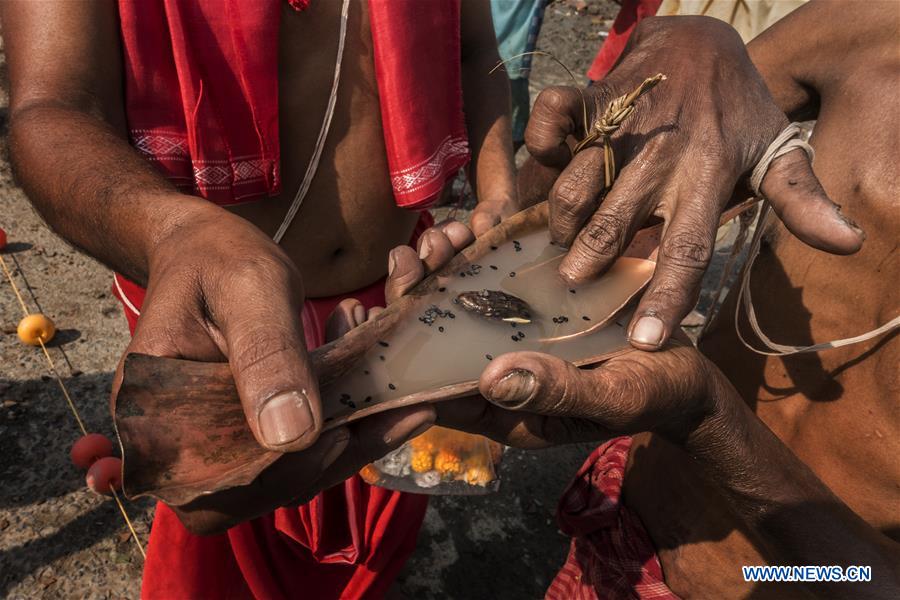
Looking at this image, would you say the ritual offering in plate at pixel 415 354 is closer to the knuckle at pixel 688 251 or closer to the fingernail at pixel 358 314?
the fingernail at pixel 358 314

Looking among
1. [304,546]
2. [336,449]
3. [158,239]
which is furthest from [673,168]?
[304,546]

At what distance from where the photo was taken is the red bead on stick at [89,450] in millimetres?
3031

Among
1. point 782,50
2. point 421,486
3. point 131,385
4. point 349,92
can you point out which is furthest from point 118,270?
point 782,50

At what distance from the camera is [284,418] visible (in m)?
0.98

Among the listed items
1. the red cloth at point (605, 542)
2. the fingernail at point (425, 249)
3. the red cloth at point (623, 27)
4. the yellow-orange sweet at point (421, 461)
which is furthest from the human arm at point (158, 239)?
the red cloth at point (623, 27)

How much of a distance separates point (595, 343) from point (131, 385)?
3.51 ft

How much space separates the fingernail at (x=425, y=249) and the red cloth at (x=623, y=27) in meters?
4.10

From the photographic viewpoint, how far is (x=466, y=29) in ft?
8.42

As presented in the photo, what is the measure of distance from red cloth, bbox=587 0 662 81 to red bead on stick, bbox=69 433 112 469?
4.60 metres

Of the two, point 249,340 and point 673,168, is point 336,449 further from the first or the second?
point 673,168

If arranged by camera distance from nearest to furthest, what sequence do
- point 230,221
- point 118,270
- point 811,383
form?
1. point 230,221
2. point 118,270
3. point 811,383

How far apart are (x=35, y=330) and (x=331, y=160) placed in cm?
267

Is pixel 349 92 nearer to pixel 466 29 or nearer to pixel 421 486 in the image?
pixel 466 29

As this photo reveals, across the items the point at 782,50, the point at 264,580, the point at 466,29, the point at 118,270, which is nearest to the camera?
the point at 118,270
